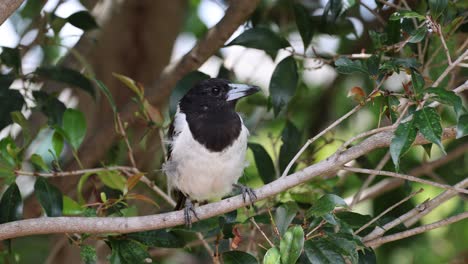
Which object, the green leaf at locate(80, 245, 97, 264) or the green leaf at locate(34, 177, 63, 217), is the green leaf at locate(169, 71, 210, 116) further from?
the green leaf at locate(80, 245, 97, 264)

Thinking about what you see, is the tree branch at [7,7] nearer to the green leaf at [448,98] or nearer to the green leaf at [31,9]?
the green leaf at [448,98]

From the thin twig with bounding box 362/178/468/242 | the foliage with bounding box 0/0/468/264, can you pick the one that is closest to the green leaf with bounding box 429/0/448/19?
the foliage with bounding box 0/0/468/264

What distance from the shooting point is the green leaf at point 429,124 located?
90.4 inches

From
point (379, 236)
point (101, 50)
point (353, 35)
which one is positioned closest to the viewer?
point (379, 236)

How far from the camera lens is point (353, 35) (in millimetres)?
4188

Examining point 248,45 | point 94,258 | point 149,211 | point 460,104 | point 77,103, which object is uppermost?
point 460,104

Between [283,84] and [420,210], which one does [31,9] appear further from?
[420,210]

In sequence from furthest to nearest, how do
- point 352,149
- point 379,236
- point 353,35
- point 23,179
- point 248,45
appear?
1. point 23,179
2. point 353,35
3. point 248,45
4. point 379,236
5. point 352,149

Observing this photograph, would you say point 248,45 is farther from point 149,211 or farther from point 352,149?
point 149,211

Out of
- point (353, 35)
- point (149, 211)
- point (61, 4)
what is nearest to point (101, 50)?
point (61, 4)

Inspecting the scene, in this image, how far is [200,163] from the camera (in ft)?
11.3

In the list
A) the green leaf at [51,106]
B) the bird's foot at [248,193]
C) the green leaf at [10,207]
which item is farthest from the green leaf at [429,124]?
the green leaf at [51,106]

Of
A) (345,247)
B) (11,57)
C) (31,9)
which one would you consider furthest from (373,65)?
(31,9)

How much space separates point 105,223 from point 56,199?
44cm
